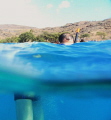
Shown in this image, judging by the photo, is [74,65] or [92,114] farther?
[92,114]

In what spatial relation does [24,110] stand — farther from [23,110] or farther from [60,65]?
[60,65]

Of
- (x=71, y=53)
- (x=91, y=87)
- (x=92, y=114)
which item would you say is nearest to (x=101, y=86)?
(x=91, y=87)

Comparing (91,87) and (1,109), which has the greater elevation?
(91,87)

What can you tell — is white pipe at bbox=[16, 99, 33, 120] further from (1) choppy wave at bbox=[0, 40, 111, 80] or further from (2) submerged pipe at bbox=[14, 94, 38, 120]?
(1) choppy wave at bbox=[0, 40, 111, 80]

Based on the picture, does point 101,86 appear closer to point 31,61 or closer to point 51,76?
point 51,76

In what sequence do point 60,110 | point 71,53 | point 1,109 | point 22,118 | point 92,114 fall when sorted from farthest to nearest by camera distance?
point 92,114
point 60,110
point 1,109
point 71,53
point 22,118

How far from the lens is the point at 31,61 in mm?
6102

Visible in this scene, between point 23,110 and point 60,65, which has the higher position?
point 60,65

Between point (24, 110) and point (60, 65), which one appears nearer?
point (24, 110)

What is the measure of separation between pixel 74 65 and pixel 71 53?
2.41 feet

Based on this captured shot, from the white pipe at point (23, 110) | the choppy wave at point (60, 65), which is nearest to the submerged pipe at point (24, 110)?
the white pipe at point (23, 110)

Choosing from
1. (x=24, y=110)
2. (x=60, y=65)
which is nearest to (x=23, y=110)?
(x=24, y=110)

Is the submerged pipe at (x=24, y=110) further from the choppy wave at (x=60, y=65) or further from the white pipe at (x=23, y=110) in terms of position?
the choppy wave at (x=60, y=65)

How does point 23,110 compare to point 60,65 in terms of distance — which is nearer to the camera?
point 23,110
